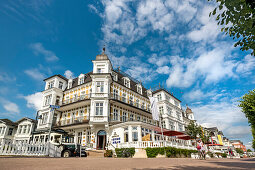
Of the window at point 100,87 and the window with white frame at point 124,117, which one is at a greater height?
the window at point 100,87

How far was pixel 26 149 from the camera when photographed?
1247 centimetres

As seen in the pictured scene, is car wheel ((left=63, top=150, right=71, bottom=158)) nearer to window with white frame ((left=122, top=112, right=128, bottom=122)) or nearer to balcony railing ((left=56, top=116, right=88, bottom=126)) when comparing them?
balcony railing ((left=56, top=116, right=88, bottom=126))

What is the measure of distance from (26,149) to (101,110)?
12.2 metres

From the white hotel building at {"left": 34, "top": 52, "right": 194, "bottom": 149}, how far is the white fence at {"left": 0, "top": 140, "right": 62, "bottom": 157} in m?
7.41

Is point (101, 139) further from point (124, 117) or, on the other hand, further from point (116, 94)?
point (116, 94)

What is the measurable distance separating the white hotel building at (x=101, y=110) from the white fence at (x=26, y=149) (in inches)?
292

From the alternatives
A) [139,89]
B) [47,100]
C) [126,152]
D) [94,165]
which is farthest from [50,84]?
[94,165]

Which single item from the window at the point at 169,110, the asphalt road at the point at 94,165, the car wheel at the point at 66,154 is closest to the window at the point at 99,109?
the car wheel at the point at 66,154

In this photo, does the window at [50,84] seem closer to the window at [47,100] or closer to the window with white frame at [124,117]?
the window at [47,100]

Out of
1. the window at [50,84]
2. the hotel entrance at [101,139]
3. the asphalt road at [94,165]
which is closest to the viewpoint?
the asphalt road at [94,165]

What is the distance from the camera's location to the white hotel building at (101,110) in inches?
846

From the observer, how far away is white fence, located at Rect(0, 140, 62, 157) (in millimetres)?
11380

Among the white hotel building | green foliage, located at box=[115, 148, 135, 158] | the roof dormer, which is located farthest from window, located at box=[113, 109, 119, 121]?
green foliage, located at box=[115, 148, 135, 158]

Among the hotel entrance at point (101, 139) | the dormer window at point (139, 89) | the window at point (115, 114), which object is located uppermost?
the dormer window at point (139, 89)
